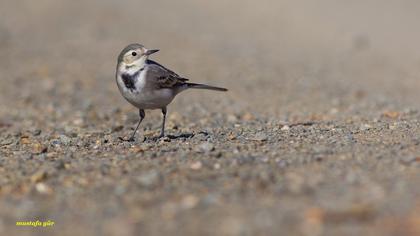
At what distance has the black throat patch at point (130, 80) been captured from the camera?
7.91 metres

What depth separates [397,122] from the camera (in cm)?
868

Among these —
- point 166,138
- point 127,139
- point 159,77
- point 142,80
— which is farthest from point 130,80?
point 127,139

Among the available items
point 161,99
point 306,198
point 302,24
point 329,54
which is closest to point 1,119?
point 161,99

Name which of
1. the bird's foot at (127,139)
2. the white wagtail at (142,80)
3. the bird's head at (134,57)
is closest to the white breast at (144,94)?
the white wagtail at (142,80)

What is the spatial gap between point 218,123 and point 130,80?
8.21 ft

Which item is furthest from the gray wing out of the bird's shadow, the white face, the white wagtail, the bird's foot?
the bird's foot

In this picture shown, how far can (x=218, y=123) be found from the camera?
33.4 feet

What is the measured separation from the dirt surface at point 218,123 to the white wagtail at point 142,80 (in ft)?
1.68

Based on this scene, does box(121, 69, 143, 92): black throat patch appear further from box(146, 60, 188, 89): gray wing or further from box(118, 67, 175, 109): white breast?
box(146, 60, 188, 89): gray wing

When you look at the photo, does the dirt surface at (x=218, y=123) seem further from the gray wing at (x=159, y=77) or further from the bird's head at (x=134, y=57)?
the bird's head at (x=134, y=57)

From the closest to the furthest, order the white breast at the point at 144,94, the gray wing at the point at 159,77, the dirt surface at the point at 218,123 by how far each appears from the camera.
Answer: the dirt surface at the point at 218,123
the white breast at the point at 144,94
the gray wing at the point at 159,77

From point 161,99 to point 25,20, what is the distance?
14.5 m

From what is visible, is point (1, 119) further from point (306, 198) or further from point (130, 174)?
point (306, 198)

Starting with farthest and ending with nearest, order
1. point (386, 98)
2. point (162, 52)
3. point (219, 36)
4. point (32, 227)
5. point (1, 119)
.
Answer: point (219, 36)
point (162, 52)
point (386, 98)
point (1, 119)
point (32, 227)
